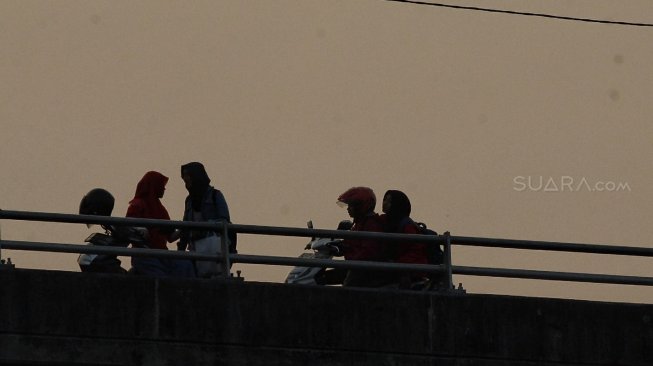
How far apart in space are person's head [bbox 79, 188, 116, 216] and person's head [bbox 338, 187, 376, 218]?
6.68 feet

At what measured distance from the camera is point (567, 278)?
16.2m

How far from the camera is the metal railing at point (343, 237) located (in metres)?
15.2

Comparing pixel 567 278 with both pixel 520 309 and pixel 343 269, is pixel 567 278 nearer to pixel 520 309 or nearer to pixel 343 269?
pixel 520 309

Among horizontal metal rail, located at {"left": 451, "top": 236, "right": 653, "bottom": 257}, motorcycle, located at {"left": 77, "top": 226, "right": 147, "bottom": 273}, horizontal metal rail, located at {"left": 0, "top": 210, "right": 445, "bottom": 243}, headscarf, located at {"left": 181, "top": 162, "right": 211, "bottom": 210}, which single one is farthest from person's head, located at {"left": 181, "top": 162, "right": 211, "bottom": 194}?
horizontal metal rail, located at {"left": 451, "top": 236, "right": 653, "bottom": 257}

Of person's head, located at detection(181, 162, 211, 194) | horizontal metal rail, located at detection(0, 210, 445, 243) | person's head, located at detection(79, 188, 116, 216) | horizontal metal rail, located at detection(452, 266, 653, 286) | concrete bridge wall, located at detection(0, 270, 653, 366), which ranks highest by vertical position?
person's head, located at detection(181, 162, 211, 194)

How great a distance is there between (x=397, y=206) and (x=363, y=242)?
0.63m

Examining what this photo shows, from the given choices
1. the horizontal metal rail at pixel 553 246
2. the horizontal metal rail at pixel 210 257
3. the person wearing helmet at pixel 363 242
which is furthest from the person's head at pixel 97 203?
the horizontal metal rail at pixel 553 246

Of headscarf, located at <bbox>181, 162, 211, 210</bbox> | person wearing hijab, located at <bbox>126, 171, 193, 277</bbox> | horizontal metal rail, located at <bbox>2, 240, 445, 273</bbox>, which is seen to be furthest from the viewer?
headscarf, located at <bbox>181, 162, 211, 210</bbox>

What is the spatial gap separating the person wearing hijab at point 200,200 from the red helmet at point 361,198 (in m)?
1.03

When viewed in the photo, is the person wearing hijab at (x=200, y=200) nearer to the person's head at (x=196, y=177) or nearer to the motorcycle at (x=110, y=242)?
the person's head at (x=196, y=177)

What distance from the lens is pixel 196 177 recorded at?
17.0 m

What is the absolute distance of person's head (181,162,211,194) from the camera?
17.0m

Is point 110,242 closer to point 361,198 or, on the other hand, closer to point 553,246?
point 361,198

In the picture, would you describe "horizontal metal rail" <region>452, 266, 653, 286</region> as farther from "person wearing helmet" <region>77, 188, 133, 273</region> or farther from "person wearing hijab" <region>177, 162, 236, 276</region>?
"person wearing helmet" <region>77, 188, 133, 273</region>
